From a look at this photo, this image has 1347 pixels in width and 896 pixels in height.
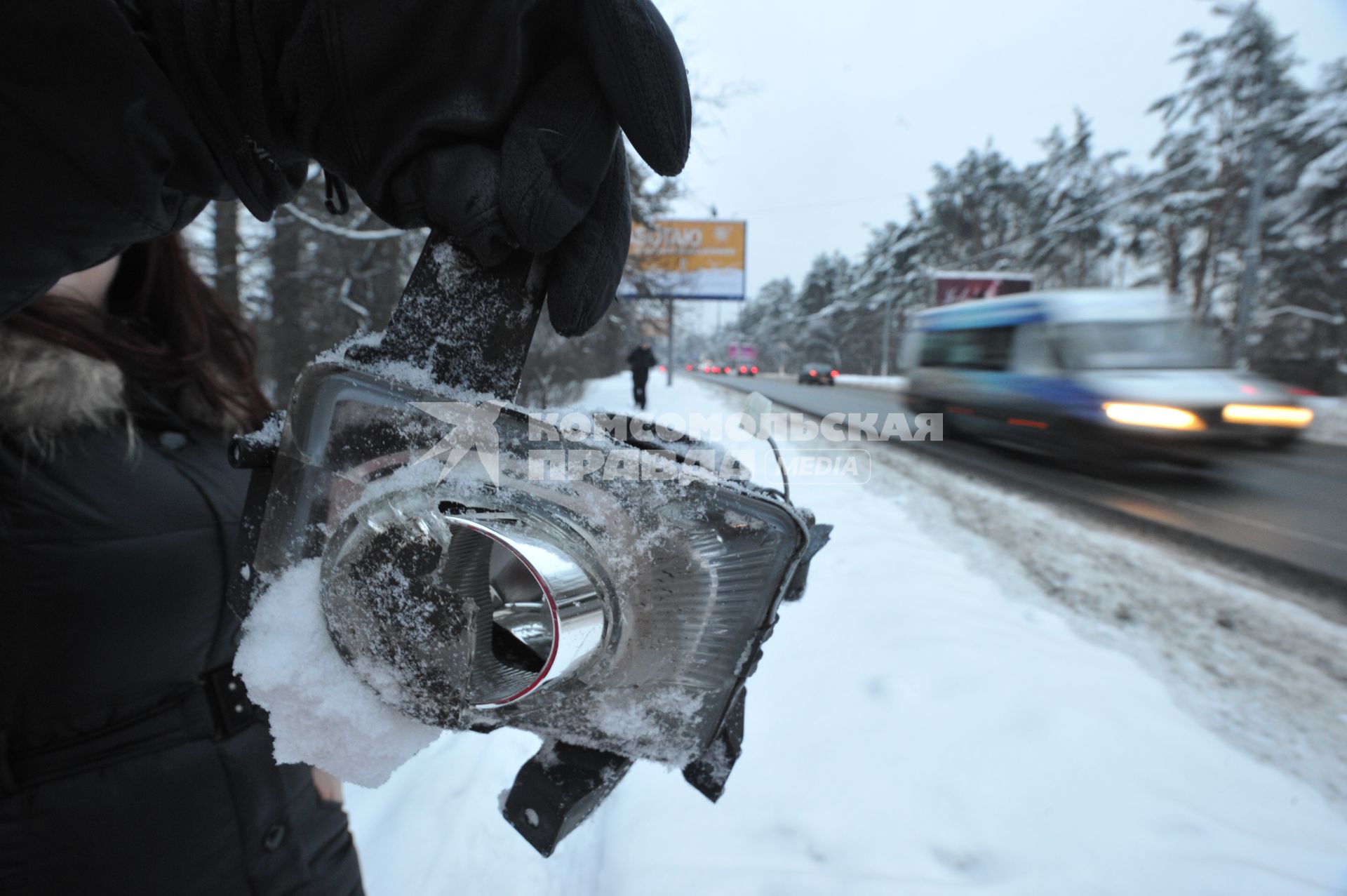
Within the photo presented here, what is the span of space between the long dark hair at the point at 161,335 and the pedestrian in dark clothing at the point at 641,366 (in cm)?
1082

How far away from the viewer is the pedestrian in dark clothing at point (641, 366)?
12.1 m

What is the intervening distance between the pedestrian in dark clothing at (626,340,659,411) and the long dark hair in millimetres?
10824

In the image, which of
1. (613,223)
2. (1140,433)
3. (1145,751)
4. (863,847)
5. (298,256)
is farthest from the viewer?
(298,256)

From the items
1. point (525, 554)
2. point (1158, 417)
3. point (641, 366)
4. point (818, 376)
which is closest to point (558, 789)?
point (525, 554)

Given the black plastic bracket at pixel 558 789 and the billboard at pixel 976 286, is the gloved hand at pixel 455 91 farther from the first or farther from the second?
the billboard at pixel 976 286

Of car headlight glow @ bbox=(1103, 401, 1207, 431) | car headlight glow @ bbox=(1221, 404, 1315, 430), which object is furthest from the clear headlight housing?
car headlight glow @ bbox=(1221, 404, 1315, 430)

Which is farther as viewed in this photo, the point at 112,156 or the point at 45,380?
the point at 45,380

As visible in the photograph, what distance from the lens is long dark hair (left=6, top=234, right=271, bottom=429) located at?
1.00m

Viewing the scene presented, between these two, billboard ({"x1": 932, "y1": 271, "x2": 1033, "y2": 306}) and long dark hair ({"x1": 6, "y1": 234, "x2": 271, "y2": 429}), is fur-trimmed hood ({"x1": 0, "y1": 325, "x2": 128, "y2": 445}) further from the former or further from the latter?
billboard ({"x1": 932, "y1": 271, "x2": 1033, "y2": 306})

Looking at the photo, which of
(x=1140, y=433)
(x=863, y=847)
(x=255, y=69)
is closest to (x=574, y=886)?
(x=863, y=847)

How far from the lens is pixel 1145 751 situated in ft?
6.45

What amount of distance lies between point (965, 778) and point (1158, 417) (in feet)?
18.1

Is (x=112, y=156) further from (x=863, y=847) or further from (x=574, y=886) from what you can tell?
(x=863, y=847)

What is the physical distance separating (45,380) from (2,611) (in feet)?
1.12
